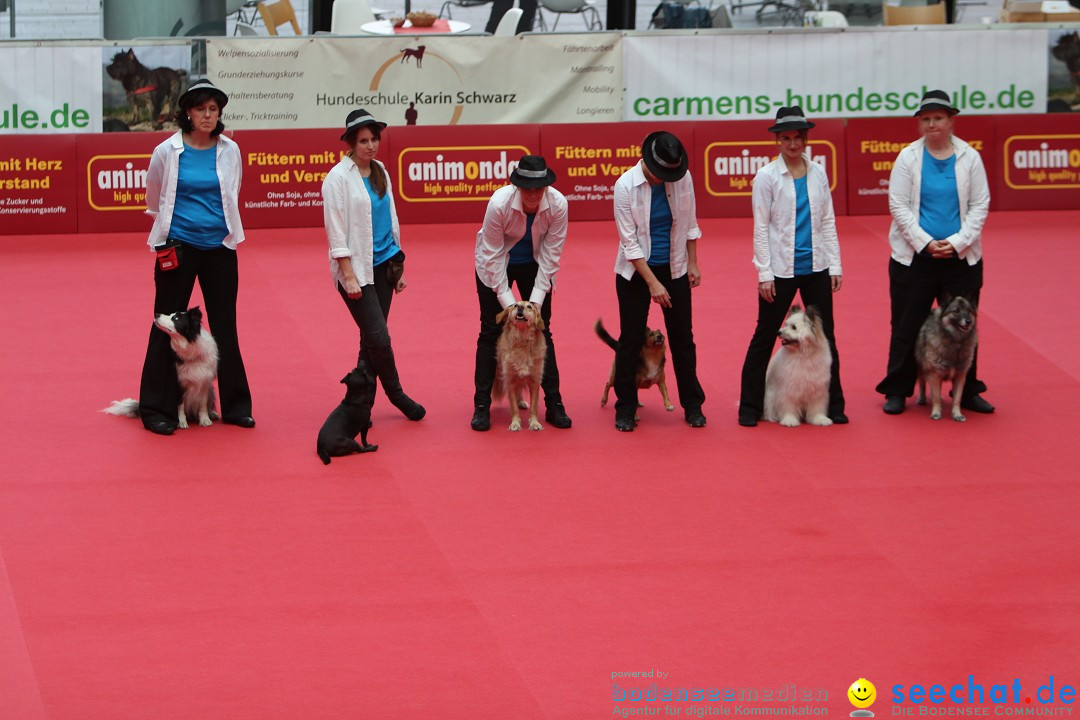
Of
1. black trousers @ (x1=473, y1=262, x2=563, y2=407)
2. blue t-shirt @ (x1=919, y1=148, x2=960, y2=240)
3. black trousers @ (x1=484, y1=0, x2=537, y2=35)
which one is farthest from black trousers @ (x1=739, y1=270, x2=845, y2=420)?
black trousers @ (x1=484, y1=0, x2=537, y2=35)

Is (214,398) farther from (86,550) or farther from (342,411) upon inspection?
(86,550)

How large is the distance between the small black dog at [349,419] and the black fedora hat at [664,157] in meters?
2.09

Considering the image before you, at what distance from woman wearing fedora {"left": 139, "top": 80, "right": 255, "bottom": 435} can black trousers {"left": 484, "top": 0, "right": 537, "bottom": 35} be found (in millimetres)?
11910

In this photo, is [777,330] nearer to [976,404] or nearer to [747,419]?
[747,419]

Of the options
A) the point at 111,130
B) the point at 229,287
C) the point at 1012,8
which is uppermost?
the point at 1012,8

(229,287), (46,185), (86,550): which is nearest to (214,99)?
(229,287)

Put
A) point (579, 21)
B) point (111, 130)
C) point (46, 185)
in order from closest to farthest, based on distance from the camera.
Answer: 1. point (46, 185)
2. point (111, 130)
3. point (579, 21)

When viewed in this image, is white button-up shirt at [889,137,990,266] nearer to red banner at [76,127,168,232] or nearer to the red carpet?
the red carpet

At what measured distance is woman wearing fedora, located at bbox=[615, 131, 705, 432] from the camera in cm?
863

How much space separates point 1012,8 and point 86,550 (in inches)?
590

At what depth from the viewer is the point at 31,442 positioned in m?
8.77

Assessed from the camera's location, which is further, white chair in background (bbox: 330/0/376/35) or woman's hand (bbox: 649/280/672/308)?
white chair in background (bbox: 330/0/376/35)

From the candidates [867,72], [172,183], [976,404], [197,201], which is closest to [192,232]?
[197,201]

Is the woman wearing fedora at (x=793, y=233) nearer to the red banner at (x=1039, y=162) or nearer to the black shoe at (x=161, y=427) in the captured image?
the black shoe at (x=161, y=427)
